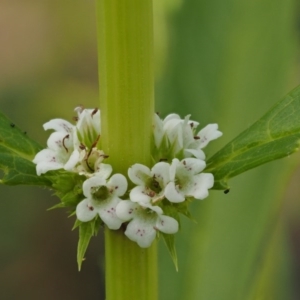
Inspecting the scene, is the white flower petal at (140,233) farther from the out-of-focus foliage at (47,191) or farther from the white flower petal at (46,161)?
the out-of-focus foliage at (47,191)

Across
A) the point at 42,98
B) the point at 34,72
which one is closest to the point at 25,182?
the point at 42,98

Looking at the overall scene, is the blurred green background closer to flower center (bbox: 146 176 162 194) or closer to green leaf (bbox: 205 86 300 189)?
green leaf (bbox: 205 86 300 189)

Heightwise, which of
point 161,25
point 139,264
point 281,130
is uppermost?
point 161,25

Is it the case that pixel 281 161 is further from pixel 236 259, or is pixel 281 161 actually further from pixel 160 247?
pixel 160 247

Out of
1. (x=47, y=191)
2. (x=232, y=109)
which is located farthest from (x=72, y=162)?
(x=47, y=191)

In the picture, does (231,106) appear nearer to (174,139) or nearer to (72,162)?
(174,139)
